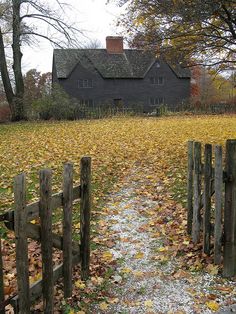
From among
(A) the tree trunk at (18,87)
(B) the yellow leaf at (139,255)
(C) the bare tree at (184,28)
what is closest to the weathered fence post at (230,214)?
(B) the yellow leaf at (139,255)

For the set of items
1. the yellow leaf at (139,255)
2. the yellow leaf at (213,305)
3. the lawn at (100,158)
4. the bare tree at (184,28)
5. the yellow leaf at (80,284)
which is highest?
the bare tree at (184,28)

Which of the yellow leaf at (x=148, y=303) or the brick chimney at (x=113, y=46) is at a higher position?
the brick chimney at (x=113, y=46)

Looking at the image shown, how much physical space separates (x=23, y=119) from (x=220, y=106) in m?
21.4

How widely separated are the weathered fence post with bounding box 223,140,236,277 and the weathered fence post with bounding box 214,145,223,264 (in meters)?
0.07

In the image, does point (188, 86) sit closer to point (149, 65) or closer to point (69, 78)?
point (149, 65)

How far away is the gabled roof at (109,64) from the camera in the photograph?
42.2m

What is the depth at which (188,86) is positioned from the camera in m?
44.8

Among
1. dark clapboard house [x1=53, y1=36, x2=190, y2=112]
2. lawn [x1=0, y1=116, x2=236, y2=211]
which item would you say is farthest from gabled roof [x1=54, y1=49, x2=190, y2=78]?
lawn [x1=0, y1=116, x2=236, y2=211]

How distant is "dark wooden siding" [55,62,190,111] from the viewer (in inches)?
1683

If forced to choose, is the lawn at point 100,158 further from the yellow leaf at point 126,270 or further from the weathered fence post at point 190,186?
the yellow leaf at point 126,270

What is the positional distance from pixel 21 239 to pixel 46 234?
302 mm

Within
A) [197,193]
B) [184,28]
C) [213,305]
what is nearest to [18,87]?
[184,28]

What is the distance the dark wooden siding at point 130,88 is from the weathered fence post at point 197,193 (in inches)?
1508

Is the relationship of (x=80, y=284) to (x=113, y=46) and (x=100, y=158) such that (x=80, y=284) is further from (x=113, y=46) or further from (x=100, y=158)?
(x=113, y=46)
